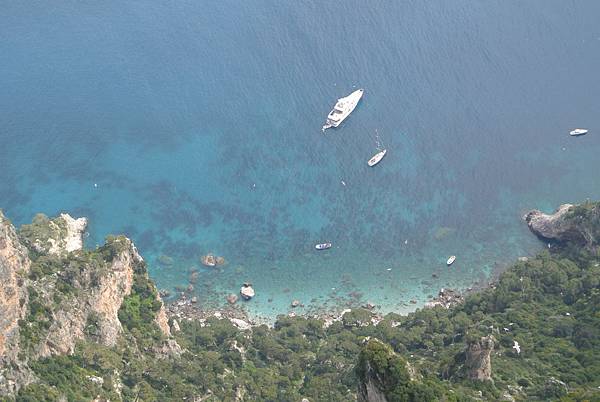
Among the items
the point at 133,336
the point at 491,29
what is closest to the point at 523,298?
the point at 133,336

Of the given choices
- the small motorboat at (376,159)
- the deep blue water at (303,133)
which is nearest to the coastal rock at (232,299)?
the deep blue water at (303,133)

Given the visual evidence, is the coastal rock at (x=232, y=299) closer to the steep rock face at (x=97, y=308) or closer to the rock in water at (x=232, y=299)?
the rock in water at (x=232, y=299)

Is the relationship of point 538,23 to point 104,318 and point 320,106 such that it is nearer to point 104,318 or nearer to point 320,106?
point 320,106

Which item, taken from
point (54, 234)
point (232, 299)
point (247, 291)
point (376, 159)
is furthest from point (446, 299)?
point (54, 234)

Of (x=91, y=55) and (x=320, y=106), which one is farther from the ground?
(x=91, y=55)

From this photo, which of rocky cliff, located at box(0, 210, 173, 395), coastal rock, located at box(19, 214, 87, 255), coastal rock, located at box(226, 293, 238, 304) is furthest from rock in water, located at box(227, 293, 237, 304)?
coastal rock, located at box(19, 214, 87, 255)

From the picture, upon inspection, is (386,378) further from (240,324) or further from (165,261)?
(165,261)

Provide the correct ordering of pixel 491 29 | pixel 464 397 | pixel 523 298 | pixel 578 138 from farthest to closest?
pixel 491 29 < pixel 578 138 < pixel 523 298 < pixel 464 397
